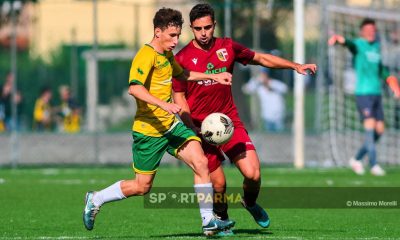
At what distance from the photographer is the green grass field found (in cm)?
1039

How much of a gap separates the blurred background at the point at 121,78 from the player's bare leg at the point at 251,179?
11083 mm

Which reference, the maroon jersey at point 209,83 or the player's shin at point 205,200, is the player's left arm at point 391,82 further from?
the player's shin at point 205,200

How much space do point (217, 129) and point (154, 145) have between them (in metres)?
0.62

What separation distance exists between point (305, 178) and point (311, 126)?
562cm

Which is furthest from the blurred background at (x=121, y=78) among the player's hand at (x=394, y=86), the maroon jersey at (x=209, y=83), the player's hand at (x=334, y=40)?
the maroon jersey at (x=209, y=83)

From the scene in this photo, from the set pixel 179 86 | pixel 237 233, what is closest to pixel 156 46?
pixel 179 86

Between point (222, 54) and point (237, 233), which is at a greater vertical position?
point (222, 54)

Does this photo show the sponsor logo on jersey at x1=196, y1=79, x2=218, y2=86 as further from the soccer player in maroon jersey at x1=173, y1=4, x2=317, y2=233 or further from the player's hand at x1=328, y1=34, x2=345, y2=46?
the player's hand at x1=328, y1=34, x2=345, y2=46

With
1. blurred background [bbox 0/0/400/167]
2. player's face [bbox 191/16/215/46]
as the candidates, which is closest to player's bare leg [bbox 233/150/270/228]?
player's face [bbox 191/16/215/46]

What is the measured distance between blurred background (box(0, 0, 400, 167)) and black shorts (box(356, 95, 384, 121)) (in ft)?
11.1

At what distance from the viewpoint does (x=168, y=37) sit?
991 centimetres

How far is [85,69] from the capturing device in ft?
77.0

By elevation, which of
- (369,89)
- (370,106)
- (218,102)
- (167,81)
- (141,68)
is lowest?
(370,106)

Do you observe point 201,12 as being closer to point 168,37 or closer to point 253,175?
point 168,37
